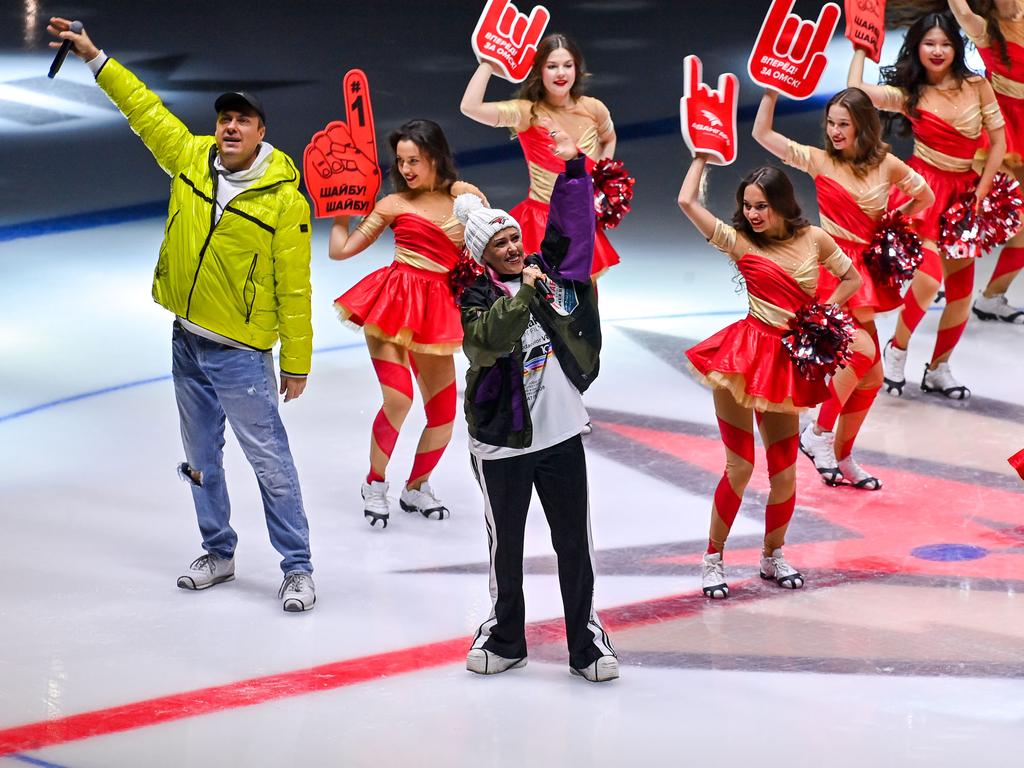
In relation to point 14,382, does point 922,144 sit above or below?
above

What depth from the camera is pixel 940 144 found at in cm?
704

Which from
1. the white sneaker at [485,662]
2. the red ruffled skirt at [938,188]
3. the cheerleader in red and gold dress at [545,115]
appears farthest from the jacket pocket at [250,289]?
the red ruffled skirt at [938,188]

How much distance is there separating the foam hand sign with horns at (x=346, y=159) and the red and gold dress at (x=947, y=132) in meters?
2.86

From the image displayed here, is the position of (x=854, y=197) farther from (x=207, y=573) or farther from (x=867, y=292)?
(x=207, y=573)

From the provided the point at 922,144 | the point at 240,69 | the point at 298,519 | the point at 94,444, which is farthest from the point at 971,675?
the point at 240,69

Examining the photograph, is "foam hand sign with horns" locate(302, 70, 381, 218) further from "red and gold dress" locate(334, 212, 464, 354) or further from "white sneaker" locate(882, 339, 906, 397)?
"white sneaker" locate(882, 339, 906, 397)

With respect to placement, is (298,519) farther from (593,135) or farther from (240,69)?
(240,69)

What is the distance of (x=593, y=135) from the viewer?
6.48m

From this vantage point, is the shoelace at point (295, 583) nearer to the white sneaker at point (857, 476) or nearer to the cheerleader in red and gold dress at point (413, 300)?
the cheerleader in red and gold dress at point (413, 300)

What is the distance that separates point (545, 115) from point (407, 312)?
143cm

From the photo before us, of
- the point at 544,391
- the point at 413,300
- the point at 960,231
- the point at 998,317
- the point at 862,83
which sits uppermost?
the point at 862,83

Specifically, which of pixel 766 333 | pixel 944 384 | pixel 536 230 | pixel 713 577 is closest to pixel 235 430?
pixel 713 577

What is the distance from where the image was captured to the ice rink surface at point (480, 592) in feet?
12.9

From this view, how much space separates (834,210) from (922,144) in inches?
59.2
